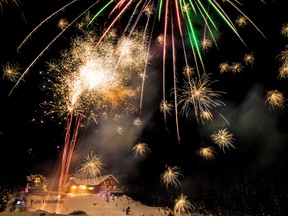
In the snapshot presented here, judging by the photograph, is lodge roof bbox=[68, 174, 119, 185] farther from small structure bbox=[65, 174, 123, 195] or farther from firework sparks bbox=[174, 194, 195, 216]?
firework sparks bbox=[174, 194, 195, 216]

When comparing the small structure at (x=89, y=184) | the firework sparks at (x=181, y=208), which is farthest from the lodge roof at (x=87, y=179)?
the firework sparks at (x=181, y=208)

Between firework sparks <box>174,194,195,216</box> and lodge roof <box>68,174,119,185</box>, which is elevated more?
lodge roof <box>68,174,119,185</box>

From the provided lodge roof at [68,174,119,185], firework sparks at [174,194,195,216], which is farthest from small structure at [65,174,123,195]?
firework sparks at [174,194,195,216]

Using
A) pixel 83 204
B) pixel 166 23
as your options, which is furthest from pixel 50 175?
pixel 166 23

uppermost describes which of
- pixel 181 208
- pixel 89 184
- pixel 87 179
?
pixel 87 179

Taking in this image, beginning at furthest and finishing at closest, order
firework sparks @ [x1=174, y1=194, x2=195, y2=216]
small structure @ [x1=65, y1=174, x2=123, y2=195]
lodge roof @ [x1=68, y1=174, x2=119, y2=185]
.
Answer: lodge roof @ [x1=68, y1=174, x2=119, y2=185]
small structure @ [x1=65, y1=174, x2=123, y2=195]
firework sparks @ [x1=174, y1=194, x2=195, y2=216]

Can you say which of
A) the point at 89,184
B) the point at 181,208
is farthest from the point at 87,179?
the point at 181,208

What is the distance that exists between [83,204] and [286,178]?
43059 millimetres

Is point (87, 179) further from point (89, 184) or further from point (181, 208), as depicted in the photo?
point (181, 208)

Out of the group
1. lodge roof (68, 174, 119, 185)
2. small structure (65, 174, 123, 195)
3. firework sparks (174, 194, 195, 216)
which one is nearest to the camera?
firework sparks (174, 194, 195, 216)

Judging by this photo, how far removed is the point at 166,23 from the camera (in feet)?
37.3

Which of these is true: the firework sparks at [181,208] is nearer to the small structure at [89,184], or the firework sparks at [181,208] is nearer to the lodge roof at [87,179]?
the small structure at [89,184]

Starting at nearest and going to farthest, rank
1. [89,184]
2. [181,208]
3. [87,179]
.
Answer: [181,208], [89,184], [87,179]

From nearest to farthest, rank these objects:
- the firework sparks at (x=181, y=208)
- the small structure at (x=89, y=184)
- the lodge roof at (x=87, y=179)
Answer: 1. the firework sparks at (x=181, y=208)
2. the small structure at (x=89, y=184)
3. the lodge roof at (x=87, y=179)
